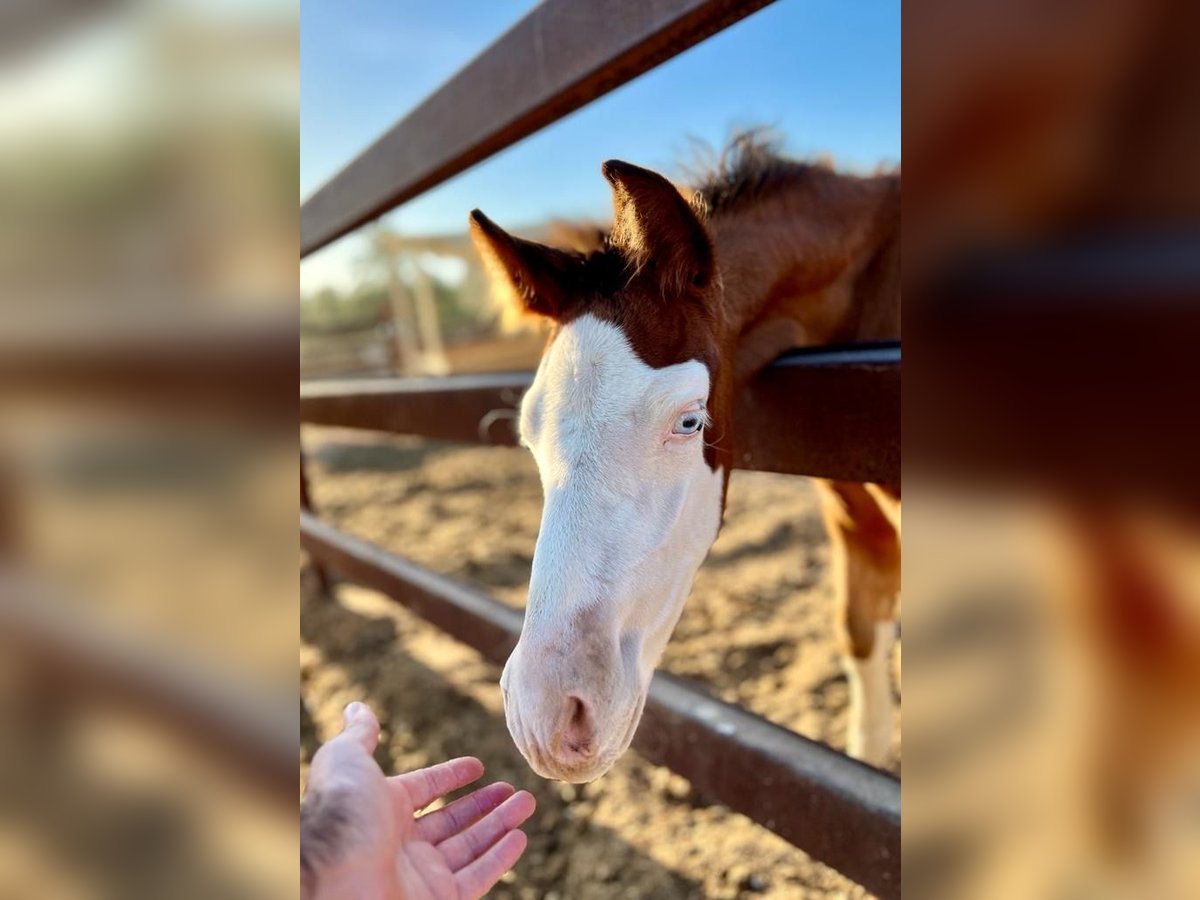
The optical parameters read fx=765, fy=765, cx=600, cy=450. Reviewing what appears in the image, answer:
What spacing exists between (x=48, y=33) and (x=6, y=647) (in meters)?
0.30

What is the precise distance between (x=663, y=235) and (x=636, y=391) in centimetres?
27

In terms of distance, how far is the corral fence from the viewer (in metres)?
1.05

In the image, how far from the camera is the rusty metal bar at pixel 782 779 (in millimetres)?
1169

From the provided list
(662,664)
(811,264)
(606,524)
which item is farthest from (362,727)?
(662,664)

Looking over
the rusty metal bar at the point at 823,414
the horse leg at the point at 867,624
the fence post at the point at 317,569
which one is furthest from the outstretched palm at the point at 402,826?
the fence post at the point at 317,569

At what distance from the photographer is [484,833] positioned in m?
0.90

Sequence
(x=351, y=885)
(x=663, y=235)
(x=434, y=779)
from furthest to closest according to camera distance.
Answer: (x=663, y=235), (x=434, y=779), (x=351, y=885)

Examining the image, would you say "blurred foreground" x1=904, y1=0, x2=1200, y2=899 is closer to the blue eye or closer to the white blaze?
the white blaze

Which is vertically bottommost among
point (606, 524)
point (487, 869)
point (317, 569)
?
point (317, 569)

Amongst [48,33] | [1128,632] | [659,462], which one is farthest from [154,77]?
[659,462]

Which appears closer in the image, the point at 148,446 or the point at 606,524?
the point at 148,446

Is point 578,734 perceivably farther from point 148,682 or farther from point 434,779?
point 148,682

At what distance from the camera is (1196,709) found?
29cm

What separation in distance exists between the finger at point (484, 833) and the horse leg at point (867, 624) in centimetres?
134
